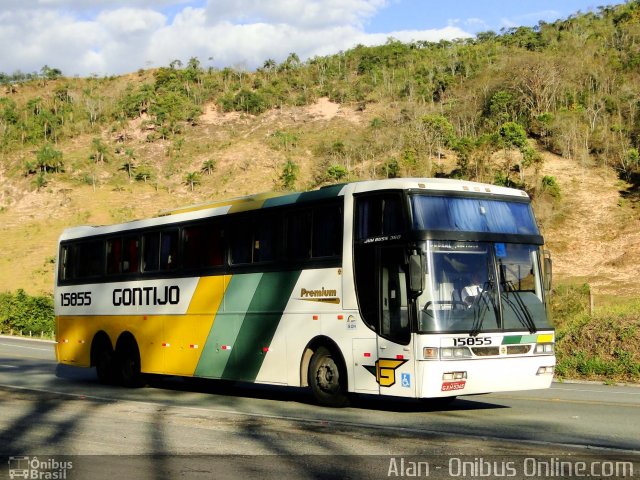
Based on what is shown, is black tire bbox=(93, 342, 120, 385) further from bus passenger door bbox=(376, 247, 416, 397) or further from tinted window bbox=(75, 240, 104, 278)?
bus passenger door bbox=(376, 247, 416, 397)

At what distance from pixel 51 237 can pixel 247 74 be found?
53.1 m

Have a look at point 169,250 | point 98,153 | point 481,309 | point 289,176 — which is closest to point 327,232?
point 481,309

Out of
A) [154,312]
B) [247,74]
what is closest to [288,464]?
[154,312]

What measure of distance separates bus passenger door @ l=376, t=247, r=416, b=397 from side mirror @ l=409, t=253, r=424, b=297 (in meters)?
0.37

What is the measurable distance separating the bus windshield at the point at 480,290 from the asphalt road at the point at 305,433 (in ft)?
4.60

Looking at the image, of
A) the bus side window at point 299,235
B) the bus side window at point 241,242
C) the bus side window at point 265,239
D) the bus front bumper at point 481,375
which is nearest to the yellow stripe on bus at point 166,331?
the bus side window at point 241,242

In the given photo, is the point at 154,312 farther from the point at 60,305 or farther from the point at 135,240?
the point at 60,305

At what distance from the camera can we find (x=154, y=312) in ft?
60.0

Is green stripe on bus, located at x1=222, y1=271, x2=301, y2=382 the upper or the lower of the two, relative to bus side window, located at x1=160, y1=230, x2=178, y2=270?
lower

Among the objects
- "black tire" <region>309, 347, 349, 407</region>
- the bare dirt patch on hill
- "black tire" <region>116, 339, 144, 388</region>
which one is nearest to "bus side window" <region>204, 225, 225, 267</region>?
"black tire" <region>309, 347, 349, 407</region>

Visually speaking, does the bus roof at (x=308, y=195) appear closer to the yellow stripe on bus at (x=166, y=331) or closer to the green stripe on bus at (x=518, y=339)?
the yellow stripe on bus at (x=166, y=331)

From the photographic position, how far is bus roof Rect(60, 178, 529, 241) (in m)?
13.3

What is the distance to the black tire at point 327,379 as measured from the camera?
14.0m

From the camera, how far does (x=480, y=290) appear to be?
42.2 ft
